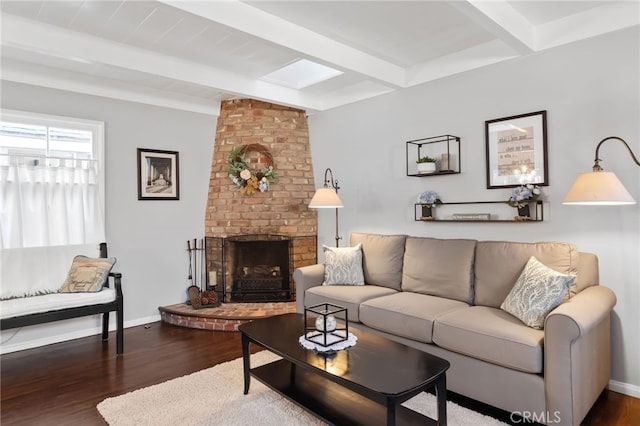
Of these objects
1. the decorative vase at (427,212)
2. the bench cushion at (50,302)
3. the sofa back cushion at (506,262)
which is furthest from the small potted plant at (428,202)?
the bench cushion at (50,302)

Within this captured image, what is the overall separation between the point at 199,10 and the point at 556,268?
2913 mm

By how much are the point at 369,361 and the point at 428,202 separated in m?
2.02

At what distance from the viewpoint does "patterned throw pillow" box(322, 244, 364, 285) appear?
3.79m

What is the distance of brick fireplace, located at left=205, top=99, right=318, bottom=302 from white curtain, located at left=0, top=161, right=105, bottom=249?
131 centimetres

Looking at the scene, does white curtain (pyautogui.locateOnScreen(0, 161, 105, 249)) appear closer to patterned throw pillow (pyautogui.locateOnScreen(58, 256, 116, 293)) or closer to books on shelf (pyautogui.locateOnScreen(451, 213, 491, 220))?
patterned throw pillow (pyautogui.locateOnScreen(58, 256, 116, 293))

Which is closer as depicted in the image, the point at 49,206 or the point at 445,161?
the point at 445,161

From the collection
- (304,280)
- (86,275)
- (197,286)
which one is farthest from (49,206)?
(304,280)

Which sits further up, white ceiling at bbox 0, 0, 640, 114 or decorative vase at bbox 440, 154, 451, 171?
white ceiling at bbox 0, 0, 640, 114

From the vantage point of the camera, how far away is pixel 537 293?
2416 mm

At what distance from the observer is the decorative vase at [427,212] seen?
3.74 metres

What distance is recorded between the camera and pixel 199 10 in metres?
2.47

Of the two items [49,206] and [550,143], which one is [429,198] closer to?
[550,143]

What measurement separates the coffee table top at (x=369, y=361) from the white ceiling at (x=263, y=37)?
2031 millimetres

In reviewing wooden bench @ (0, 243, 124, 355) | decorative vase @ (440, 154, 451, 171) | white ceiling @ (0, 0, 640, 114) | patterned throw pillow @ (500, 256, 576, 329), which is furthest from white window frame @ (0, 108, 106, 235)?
patterned throw pillow @ (500, 256, 576, 329)
